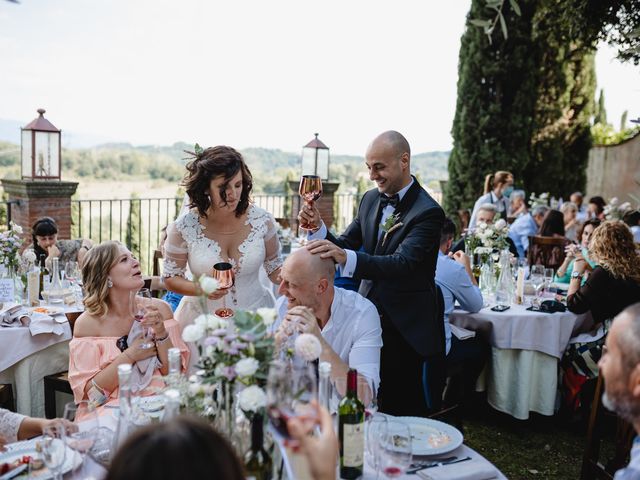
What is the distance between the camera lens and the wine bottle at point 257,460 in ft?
5.31

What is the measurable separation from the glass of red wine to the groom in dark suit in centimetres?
170

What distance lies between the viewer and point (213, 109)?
32.7 meters

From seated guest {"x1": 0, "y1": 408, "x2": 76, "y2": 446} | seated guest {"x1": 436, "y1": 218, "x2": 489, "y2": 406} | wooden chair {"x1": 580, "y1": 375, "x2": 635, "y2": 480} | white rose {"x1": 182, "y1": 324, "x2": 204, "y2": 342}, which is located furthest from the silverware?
seated guest {"x1": 436, "y1": 218, "x2": 489, "y2": 406}

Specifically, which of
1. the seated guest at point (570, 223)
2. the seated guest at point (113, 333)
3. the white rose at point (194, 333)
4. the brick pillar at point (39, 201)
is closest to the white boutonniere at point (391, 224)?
the seated guest at point (113, 333)

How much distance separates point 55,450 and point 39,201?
7.48 meters

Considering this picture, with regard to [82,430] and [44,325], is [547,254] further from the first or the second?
[82,430]

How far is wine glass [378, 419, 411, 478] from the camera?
1.71m

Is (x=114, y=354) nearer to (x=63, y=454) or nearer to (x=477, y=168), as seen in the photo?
(x=63, y=454)

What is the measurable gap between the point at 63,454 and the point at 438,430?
1261 mm

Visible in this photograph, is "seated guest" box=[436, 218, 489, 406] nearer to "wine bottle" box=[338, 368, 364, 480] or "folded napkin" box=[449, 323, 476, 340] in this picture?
"folded napkin" box=[449, 323, 476, 340]

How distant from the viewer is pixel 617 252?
173 inches

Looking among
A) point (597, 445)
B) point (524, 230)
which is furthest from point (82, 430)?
point (524, 230)

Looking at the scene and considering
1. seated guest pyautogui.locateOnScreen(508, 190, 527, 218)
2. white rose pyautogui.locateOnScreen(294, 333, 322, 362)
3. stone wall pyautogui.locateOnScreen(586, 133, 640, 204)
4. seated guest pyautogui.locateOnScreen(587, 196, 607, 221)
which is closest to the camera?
white rose pyautogui.locateOnScreen(294, 333, 322, 362)

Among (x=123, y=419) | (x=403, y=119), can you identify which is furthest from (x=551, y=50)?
(x=403, y=119)
